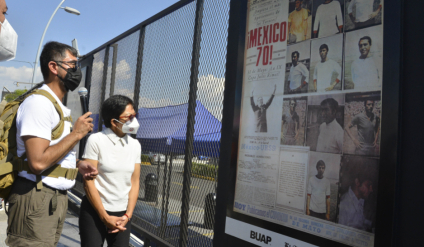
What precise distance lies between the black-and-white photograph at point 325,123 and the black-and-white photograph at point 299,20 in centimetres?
43

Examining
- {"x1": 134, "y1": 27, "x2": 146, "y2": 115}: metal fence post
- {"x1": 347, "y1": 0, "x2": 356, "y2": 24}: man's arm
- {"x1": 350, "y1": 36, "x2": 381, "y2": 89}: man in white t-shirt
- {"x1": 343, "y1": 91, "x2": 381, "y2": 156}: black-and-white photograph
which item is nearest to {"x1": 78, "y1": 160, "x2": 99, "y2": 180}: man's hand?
{"x1": 343, "y1": 91, "x2": 381, "y2": 156}: black-and-white photograph

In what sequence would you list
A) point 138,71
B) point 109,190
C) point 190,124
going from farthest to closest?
1. point 138,71
2. point 190,124
3. point 109,190

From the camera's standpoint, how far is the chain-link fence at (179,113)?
3240 mm

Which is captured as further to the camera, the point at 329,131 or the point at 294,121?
the point at 294,121

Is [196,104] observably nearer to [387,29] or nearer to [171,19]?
[171,19]

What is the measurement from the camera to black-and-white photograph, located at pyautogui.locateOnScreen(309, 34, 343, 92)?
1.95 metres

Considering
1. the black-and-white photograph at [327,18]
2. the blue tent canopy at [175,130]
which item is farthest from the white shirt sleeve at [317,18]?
the blue tent canopy at [175,130]

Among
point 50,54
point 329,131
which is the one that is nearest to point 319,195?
point 329,131

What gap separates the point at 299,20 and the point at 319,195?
1.15m

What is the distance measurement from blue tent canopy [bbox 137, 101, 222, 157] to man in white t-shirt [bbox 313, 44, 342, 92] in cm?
121

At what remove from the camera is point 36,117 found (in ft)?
6.72

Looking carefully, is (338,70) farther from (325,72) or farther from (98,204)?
(98,204)

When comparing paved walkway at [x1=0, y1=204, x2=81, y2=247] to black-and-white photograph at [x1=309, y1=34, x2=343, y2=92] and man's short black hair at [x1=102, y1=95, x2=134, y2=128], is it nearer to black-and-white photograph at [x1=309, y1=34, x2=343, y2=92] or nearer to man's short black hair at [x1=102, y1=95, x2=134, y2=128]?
man's short black hair at [x1=102, y1=95, x2=134, y2=128]

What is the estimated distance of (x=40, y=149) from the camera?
79.8 inches
